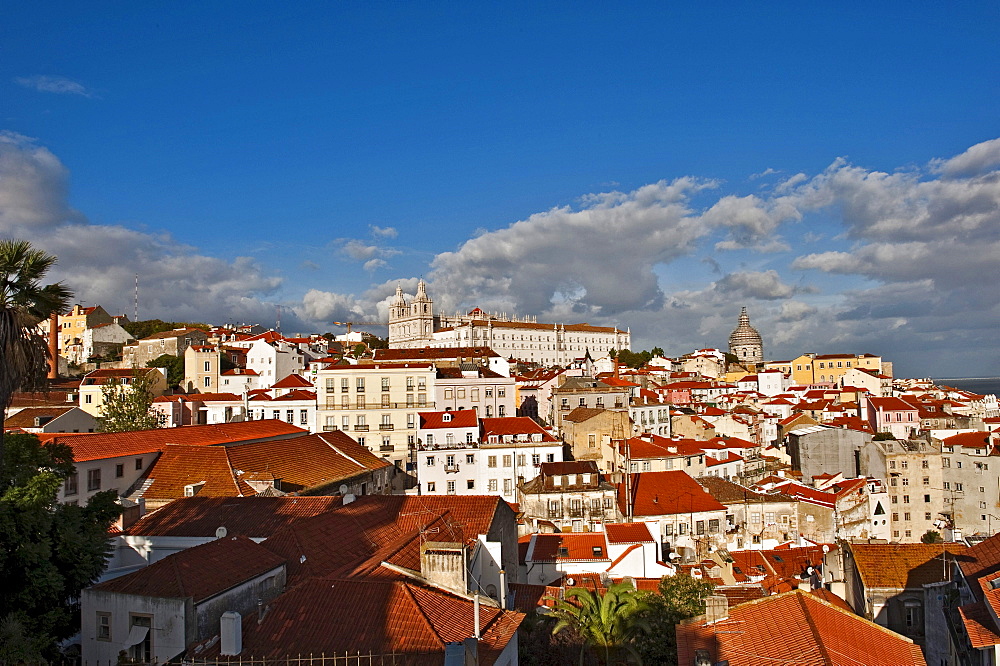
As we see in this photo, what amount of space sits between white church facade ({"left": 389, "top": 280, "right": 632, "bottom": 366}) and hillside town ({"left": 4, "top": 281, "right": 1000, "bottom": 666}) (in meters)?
67.6

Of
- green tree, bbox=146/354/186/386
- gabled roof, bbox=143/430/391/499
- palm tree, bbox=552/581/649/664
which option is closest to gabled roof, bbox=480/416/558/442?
gabled roof, bbox=143/430/391/499

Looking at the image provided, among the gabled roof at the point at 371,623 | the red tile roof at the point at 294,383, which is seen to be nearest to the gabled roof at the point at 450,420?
the red tile roof at the point at 294,383

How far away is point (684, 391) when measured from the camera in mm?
81500

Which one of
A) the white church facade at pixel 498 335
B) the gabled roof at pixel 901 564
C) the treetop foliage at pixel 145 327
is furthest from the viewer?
the white church facade at pixel 498 335

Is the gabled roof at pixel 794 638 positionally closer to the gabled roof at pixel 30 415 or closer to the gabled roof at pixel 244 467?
the gabled roof at pixel 244 467

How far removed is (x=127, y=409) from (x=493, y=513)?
39357 millimetres

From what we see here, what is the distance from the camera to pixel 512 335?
152 meters

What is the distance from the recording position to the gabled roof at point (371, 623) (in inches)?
376

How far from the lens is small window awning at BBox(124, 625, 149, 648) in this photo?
10.5 m

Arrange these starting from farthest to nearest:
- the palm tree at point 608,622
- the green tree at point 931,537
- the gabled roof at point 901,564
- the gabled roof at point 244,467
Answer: the green tree at point 931,537 → the gabled roof at point 244,467 → the gabled roof at point 901,564 → the palm tree at point 608,622

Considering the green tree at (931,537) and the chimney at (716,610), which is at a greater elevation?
the chimney at (716,610)

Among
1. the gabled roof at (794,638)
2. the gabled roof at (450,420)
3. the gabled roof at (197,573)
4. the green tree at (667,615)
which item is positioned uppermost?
the gabled roof at (450,420)

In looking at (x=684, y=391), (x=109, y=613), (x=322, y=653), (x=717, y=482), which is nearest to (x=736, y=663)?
(x=322, y=653)

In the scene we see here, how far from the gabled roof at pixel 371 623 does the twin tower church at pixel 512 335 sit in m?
131
